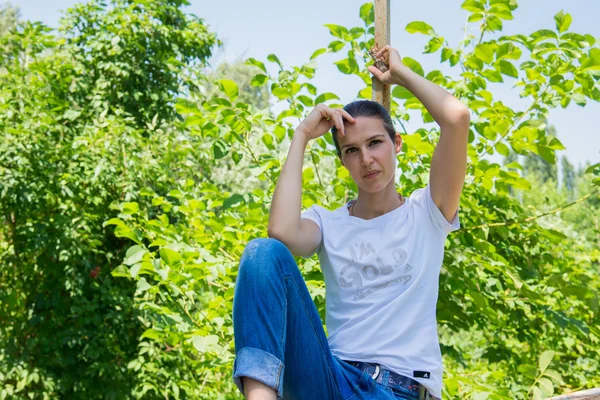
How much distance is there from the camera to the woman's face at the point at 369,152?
5.48ft

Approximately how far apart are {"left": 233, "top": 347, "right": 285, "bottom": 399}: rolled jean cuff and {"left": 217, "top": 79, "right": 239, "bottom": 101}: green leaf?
105 centimetres

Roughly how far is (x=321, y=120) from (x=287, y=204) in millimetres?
301

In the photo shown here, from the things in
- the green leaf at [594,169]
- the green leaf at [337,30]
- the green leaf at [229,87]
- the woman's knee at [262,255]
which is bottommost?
the woman's knee at [262,255]

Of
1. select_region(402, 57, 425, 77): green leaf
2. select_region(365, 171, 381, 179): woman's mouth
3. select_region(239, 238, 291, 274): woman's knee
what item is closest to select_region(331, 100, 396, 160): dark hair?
select_region(365, 171, 381, 179): woman's mouth

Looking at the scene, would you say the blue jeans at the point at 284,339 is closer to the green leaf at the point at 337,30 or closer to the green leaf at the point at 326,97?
the green leaf at the point at 326,97

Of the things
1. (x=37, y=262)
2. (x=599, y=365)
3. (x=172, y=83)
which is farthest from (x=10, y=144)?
(x=599, y=365)

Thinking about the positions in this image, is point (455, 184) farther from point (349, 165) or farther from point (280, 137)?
point (280, 137)

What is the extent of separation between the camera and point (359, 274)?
5.25ft

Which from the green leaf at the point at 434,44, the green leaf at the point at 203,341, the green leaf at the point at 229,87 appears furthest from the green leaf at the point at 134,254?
the green leaf at the point at 434,44

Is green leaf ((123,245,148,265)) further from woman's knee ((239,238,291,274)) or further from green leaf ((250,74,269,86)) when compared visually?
woman's knee ((239,238,291,274))

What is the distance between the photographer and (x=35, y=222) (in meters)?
4.71

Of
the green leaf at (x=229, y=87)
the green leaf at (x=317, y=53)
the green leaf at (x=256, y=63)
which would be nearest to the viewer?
the green leaf at (x=229, y=87)

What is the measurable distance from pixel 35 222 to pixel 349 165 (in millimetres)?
3678

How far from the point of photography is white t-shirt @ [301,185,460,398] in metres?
1.50
